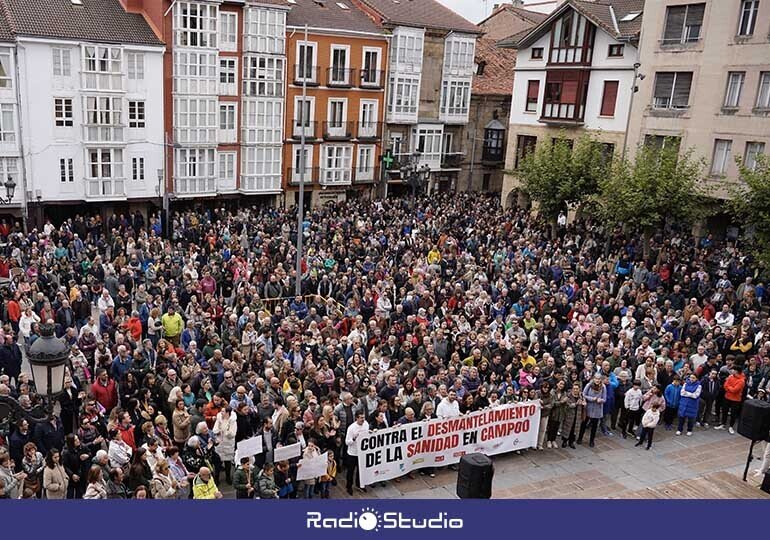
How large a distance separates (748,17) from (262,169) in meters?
25.0

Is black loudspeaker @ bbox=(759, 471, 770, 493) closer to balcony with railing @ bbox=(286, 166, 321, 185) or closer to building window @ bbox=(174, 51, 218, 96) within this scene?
building window @ bbox=(174, 51, 218, 96)

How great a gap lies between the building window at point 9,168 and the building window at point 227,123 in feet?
33.1

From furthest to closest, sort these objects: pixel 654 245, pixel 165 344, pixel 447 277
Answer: pixel 654 245 < pixel 447 277 < pixel 165 344

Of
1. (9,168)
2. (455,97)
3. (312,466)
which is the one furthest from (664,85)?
(9,168)

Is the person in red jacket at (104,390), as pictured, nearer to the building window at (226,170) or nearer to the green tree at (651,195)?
the green tree at (651,195)

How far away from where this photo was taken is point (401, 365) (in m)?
15.7

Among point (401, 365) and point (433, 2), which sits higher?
point (433, 2)

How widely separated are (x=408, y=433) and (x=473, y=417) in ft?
4.69

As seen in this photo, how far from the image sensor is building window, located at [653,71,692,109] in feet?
108

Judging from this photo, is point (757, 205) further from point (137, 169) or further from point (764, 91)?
point (137, 169)

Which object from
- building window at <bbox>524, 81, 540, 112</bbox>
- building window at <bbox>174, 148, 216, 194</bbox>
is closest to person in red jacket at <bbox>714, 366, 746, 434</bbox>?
building window at <bbox>524, 81, 540, 112</bbox>

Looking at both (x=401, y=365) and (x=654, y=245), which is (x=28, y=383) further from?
(x=654, y=245)
